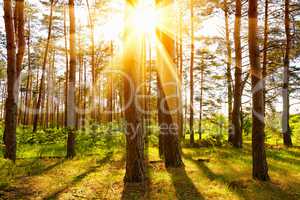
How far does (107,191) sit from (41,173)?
9.80 feet

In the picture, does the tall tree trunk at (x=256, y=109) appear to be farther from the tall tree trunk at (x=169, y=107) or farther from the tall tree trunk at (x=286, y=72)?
the tall tree trunk at (x=286, y=72)

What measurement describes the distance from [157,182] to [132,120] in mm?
Answer: 1627

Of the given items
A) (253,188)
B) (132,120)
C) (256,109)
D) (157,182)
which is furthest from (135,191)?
(256,109)

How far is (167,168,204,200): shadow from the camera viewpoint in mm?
6387

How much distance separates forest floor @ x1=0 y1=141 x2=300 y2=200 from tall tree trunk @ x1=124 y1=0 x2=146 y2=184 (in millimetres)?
405

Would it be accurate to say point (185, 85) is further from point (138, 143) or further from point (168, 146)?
point (138, 143)

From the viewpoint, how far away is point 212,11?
17156 mm

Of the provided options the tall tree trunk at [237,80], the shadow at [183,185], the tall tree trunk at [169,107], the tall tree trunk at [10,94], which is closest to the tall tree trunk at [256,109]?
the shadow at [183,185]

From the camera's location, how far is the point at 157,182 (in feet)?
24.7

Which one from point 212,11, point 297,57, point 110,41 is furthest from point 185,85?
point 212,11

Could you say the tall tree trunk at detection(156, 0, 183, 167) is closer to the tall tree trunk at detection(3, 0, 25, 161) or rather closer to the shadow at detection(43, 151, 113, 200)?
the shadow at detection(43, 151, 113, 200)

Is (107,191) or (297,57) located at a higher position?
(297,57)

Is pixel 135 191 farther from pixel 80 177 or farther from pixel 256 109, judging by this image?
pixel 256 109

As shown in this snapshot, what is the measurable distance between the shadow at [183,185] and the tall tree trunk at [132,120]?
896mm
